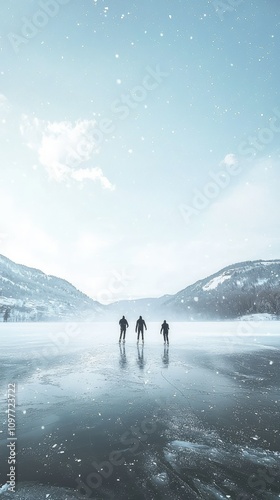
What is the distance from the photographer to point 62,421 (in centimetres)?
521

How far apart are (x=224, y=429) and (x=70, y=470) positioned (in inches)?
110

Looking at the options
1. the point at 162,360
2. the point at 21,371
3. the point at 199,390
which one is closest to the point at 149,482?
the point at 199,390

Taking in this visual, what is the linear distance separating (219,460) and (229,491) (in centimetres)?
67

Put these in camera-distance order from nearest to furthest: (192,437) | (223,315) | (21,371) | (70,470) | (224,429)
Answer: (70,470)
(192,437)
(224,429)
(21,371)
(223,315)

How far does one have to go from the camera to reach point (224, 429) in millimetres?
4762

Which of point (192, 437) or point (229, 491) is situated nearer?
point (229, 491)

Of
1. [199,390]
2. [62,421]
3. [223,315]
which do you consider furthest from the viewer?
[223,315]

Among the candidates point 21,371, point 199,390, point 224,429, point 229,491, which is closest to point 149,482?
point 229,491

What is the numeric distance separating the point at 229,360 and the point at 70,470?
1049 centimetres

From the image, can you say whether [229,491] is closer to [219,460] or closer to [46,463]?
[219,460]

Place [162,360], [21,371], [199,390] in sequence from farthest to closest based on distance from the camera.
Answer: [162,360]
[21,371]
[199,390]

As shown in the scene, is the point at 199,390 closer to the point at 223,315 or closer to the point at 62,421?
the point at 62,421

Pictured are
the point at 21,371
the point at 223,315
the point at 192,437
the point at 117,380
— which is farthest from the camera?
the point at 223,315

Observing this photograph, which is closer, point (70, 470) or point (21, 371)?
point (70, 470)
